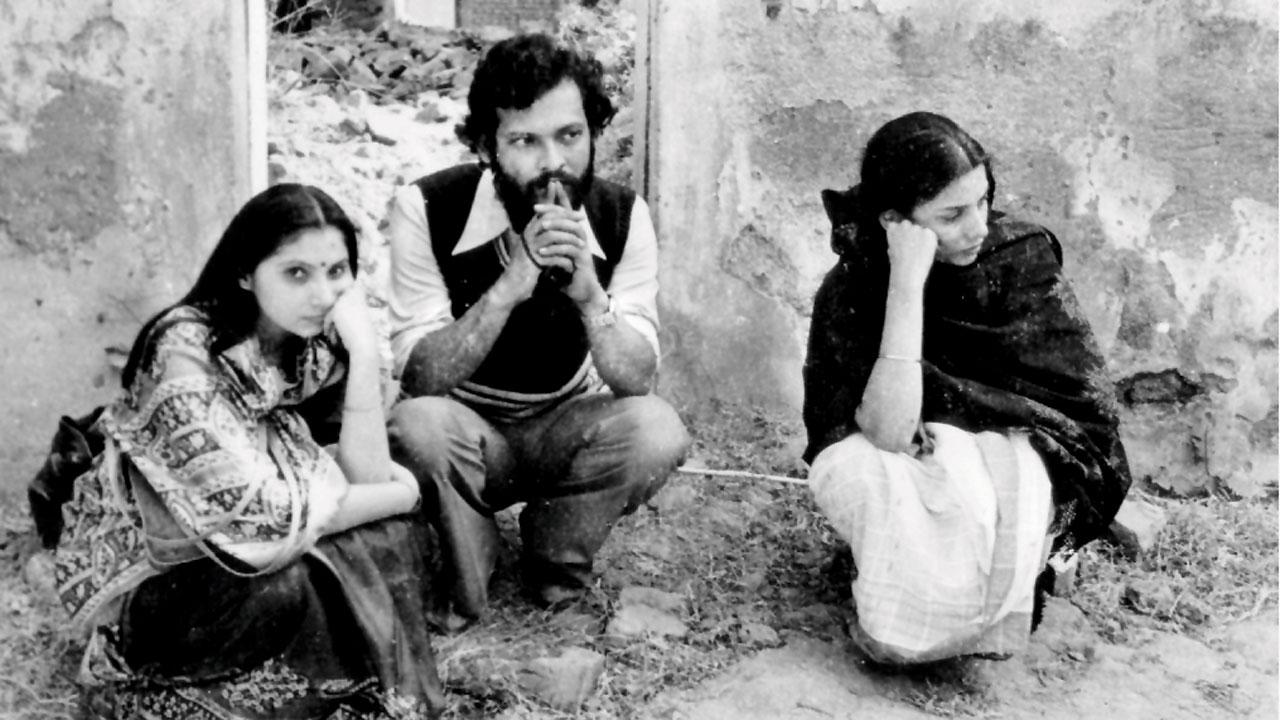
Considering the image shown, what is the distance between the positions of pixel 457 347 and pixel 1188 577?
2.39 metres

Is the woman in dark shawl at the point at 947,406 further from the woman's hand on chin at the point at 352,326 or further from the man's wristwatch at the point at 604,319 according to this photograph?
the woman's hand on chin at the point at 352,326

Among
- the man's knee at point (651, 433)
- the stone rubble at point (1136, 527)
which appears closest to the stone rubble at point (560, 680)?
the man's knee at point (651, 433)

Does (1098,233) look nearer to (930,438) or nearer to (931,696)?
(930,438)

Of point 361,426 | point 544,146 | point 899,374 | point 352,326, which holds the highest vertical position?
point 544,146

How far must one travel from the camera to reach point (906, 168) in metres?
3.05

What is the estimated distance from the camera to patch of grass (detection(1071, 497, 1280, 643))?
3586 mm

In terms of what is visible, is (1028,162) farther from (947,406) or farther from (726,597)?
(726,597)

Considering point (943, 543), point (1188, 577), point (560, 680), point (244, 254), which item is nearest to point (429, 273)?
point (244, 254)

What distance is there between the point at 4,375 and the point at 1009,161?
333 cm

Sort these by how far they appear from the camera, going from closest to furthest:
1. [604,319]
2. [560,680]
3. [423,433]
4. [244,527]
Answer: [244,527] < [560,680] < [423,433] < [604,319]

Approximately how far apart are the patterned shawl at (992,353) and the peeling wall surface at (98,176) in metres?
1.89

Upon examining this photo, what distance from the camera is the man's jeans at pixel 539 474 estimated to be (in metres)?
3.02

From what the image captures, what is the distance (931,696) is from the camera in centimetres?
301

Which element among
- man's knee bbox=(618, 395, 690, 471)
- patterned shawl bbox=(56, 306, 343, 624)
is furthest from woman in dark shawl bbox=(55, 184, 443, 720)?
man's knee bbox=(618, 395, 690, 471)
